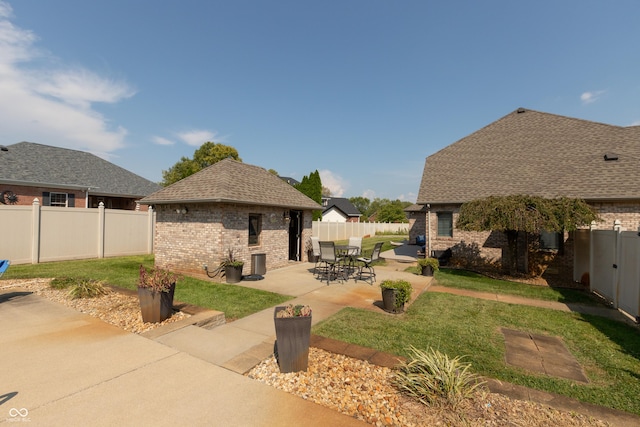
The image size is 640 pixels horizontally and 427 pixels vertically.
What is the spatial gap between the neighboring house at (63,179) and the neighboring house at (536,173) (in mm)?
16372

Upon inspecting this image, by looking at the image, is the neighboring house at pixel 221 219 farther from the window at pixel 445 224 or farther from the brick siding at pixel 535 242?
the brick siding at pixel 535 242

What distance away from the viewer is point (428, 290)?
9.05 metres

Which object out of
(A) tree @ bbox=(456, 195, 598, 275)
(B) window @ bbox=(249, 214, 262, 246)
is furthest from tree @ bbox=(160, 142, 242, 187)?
(A) tree @ bbox=(456, 195, 598, 275)

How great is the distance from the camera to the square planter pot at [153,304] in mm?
5141

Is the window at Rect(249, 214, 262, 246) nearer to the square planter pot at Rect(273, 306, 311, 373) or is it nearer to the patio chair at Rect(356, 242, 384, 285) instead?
Answer: the patio chair at Rect(356, 242, 384, 285)

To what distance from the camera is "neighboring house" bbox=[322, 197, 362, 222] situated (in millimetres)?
52806

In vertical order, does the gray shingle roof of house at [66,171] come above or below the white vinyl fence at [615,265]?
above

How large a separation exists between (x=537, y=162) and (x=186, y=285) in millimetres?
16632

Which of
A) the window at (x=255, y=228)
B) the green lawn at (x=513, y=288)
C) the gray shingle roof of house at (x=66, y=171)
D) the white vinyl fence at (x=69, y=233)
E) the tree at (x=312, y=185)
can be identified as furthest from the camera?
the tree at (x=312, y=185)

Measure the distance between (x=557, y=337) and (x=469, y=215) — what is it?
20.0ft

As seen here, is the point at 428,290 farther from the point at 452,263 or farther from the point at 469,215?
the point at 452,263

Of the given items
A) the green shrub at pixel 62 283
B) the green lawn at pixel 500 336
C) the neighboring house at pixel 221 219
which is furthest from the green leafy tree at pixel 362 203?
the green shrub at pixel 62 283

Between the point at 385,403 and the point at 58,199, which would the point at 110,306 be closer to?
the point at 385,403

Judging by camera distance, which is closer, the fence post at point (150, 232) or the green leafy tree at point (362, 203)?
the fence post at point (150, 232)
